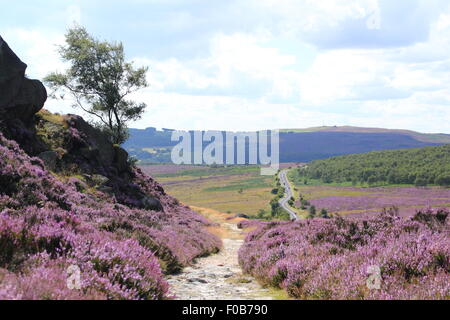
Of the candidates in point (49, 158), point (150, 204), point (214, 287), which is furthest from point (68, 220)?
point (150, 204)

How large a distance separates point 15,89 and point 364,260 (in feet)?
80.6

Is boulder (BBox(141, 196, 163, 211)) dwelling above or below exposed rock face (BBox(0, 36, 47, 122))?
below

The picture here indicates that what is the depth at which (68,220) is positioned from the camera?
9.41 metres

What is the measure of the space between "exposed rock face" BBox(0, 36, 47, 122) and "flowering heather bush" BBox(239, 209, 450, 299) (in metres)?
19.6

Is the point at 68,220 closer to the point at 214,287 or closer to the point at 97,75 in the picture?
the point at 214,287

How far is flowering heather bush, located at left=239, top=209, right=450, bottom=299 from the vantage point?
6812 mm

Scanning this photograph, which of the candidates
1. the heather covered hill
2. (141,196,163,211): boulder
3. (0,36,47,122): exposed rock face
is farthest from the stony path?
(0,36,47,122): exposed rock face

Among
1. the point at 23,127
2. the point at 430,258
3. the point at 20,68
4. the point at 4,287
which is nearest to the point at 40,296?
the point at 4,287

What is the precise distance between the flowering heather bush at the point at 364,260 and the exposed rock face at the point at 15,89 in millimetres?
19550

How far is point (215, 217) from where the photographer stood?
59.6m

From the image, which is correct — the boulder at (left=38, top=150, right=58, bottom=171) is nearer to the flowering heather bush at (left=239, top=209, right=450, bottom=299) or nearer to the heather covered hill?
the heather covered hill

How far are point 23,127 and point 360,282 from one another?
930 inches

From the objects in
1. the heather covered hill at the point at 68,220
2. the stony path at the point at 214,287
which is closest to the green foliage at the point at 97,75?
the heather covered hill at the point at 68,220

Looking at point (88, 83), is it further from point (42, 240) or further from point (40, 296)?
point (40, 296)
